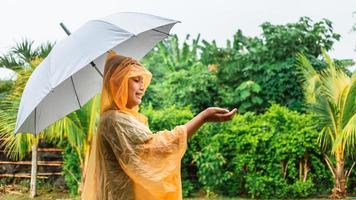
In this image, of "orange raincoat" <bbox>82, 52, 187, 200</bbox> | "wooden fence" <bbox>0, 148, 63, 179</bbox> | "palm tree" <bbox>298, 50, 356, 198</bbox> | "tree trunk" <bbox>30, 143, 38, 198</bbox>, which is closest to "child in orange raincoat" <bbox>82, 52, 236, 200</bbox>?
"orange raincoat" <bbox>82, 52, 187, 200</bbox>

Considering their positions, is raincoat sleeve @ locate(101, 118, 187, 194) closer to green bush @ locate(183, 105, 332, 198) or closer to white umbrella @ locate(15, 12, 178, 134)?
white umbrella @ locate(15, 12, 178, 134)

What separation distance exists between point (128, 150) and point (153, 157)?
0.35 ft

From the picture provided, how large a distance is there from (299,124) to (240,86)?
2.96 m

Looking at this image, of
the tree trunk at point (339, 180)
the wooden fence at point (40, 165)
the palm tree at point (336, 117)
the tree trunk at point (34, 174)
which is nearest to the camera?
the palm tree at point (336, 117)

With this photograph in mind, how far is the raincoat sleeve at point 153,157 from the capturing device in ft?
6.84

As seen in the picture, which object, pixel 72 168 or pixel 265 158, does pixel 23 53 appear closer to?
pixel 72 168

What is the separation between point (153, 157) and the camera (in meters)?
2.10

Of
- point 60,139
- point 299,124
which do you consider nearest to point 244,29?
point 299,124

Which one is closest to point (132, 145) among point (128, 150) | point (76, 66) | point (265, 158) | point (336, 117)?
point (128, 150)

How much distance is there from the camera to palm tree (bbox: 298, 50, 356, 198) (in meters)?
7.80

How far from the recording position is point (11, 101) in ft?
27.9

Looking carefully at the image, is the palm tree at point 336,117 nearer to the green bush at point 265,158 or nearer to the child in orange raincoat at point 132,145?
the green bush at point 265,158

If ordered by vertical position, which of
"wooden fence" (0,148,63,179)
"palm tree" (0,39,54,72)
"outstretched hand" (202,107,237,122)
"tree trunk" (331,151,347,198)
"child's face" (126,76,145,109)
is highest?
"palm tree" (0,39,54,72)

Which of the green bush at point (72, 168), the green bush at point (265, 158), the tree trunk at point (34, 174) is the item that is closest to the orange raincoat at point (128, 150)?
the green bush at point (265, 158)
